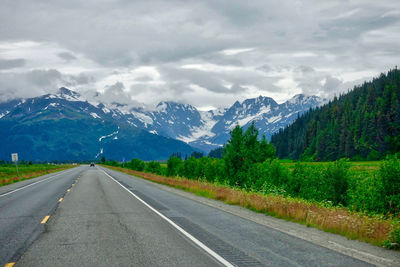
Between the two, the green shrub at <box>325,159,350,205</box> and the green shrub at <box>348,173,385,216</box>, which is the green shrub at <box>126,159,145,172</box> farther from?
the green shrub at <box>348,173,385,216</box>

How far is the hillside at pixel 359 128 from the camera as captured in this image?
4375 inches

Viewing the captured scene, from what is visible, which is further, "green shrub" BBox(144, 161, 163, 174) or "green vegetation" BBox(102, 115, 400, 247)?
"green shrub" BBox(144, 161, 163, 174)

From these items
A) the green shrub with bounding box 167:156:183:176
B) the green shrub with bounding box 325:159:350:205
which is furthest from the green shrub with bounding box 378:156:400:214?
the green shrub with bounding box 167:156:183:176

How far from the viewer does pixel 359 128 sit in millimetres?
120000

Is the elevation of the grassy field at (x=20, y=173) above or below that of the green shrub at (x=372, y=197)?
below

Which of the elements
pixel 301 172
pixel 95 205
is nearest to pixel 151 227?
pixel 95 205

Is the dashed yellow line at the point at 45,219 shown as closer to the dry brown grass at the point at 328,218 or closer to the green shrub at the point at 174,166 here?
the dry brown grass at the point at 328,218

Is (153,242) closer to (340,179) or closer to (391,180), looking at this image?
(391,180)

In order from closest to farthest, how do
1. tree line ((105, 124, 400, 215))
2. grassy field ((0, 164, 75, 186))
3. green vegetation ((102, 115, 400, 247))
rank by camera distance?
green vegetation ((102, 115, 400, 247)), tree line ((105, 124, 400, 215)), grassy field ((0, 164, 75, 186))

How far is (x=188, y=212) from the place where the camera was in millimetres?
14359

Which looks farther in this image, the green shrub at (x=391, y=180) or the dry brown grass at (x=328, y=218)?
the green shrub at (x=391, y=180)

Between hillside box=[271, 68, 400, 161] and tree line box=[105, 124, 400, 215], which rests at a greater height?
hillside box=[271, 68, 400, 161]

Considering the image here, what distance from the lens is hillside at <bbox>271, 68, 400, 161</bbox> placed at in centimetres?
11112

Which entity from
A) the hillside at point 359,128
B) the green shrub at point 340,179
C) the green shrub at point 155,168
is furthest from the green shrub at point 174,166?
the hillside at point 359,128
